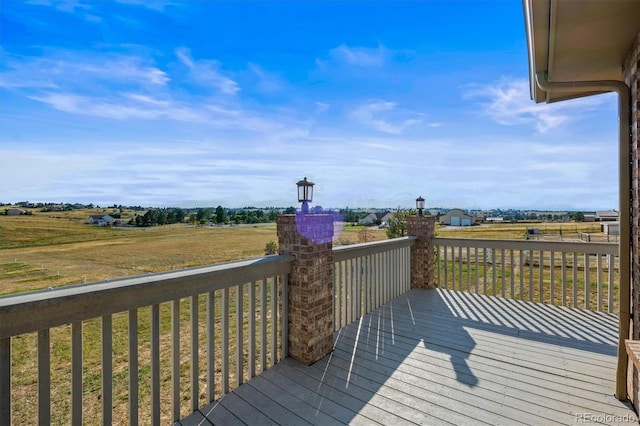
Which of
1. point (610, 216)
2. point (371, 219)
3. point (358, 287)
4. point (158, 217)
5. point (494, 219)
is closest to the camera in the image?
point (358, 287)

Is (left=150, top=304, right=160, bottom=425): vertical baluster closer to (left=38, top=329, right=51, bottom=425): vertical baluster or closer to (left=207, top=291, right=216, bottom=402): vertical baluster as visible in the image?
(left=207, top=291, right=216, bottom=402): vertical baluster

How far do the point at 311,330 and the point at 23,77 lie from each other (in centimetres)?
456

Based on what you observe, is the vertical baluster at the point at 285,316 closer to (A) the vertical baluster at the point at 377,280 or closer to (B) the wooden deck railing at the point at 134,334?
(B) the wooden deck railing at the point at 134,334

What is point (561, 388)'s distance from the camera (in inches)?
87.0

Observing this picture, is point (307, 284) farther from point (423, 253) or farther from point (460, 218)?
point (460, 218)

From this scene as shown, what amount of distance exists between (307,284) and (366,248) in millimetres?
1342

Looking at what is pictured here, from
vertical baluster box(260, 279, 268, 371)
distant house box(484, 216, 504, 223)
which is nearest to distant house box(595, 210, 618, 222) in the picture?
vertical baluster box(260, 279, 268, 371)

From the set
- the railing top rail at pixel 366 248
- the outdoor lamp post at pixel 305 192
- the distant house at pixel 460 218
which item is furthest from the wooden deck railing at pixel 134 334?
the distant house at pixel 460 218

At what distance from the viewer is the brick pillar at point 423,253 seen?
5055 mm

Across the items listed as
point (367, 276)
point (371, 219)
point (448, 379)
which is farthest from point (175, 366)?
point (371, 219)

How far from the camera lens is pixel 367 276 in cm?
392

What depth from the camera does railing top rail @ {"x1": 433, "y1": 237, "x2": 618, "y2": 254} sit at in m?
3.82

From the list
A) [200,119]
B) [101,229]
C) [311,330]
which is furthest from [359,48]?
[101,229]

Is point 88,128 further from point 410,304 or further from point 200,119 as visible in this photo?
point 410,304
